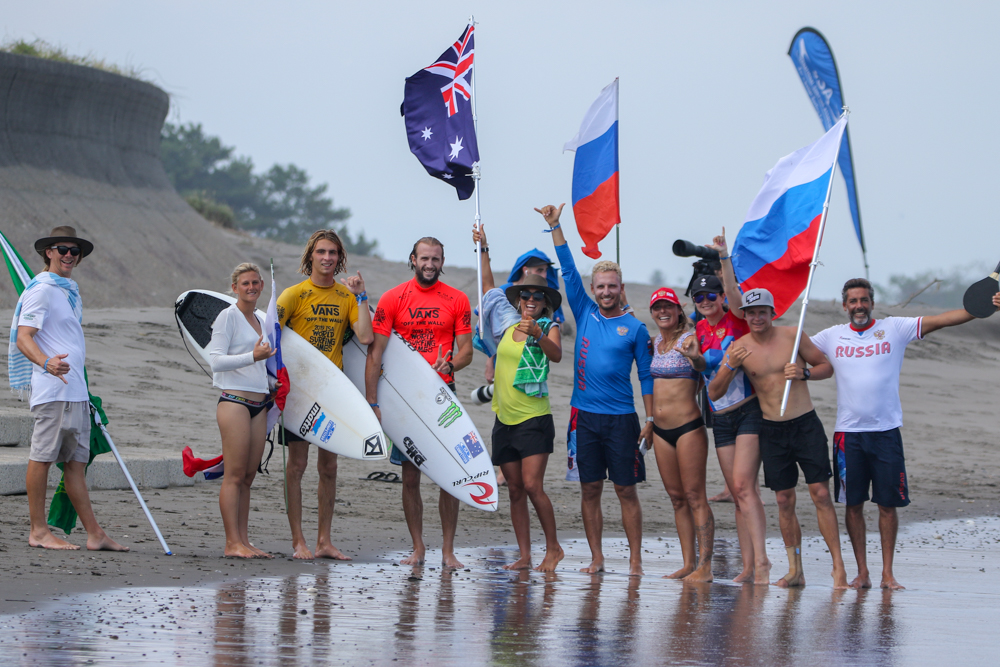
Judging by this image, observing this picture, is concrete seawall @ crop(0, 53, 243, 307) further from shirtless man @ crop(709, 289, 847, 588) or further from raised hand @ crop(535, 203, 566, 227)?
shirtless man @ crop(709, 289, 847, 588)

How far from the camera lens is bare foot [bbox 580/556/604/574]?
19.6ft

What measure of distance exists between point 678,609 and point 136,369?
28.4ft

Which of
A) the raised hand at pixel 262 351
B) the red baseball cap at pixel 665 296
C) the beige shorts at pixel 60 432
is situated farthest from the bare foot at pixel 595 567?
the beige shorts at pixel 60 432

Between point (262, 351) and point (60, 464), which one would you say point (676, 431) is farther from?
point (60, 464)

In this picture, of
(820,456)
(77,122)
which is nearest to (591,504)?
(820,456)

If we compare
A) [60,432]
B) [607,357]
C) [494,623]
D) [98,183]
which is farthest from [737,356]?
[98,183]

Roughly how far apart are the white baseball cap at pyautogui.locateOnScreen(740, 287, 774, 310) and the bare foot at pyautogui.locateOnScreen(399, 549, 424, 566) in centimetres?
225

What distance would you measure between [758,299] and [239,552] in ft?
10.2

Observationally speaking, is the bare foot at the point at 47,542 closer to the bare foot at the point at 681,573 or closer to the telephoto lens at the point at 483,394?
the telephoto lens at the point at 483,394

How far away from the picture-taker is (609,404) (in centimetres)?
608

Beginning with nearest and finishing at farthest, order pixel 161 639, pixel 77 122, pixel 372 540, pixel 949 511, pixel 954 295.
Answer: pixel 161 639
pixel 372 540
pixel 949 511
pixel 77 122
pixel 954 295

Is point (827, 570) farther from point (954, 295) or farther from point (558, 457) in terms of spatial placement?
point (954, 295)

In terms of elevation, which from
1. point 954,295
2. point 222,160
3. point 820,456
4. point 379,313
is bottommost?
point 820,456

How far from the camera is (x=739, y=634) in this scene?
4.15 meters
